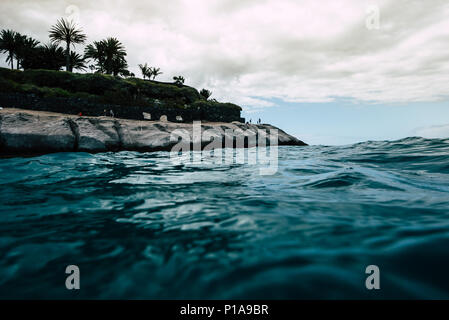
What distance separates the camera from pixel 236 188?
11.2 ft

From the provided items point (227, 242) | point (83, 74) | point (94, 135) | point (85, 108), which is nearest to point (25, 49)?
point (83, 74)

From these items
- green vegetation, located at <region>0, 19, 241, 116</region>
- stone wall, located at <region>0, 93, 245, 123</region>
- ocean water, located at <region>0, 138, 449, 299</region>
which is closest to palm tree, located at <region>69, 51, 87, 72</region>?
green vegetation, located at <region>0, 19, 241, 116</region>

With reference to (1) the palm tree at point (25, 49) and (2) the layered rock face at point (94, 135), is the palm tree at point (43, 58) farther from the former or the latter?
(2) the layered rock face at point (94, 135)

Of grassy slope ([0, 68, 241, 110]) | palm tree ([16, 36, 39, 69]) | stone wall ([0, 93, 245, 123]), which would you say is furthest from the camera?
palm tree ([16, 36, 39, 69])

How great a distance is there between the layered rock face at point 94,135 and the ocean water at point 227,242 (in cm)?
632

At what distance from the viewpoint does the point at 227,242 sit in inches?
65.8

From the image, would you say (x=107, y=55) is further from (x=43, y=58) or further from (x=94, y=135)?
(x=94, y=135)

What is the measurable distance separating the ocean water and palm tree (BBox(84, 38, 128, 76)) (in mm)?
38203

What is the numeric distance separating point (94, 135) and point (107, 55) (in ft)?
106

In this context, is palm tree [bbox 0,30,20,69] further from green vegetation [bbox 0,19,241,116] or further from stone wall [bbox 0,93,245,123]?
stone wall [bbox 0,93,245,123]

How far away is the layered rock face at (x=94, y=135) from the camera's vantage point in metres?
7.88

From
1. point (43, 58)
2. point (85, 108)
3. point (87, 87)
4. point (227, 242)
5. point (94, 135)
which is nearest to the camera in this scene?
point (227, 242)

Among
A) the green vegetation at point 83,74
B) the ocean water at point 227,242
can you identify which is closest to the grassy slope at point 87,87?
the green vegetation at point 83,74

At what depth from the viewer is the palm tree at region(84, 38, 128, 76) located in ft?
110
